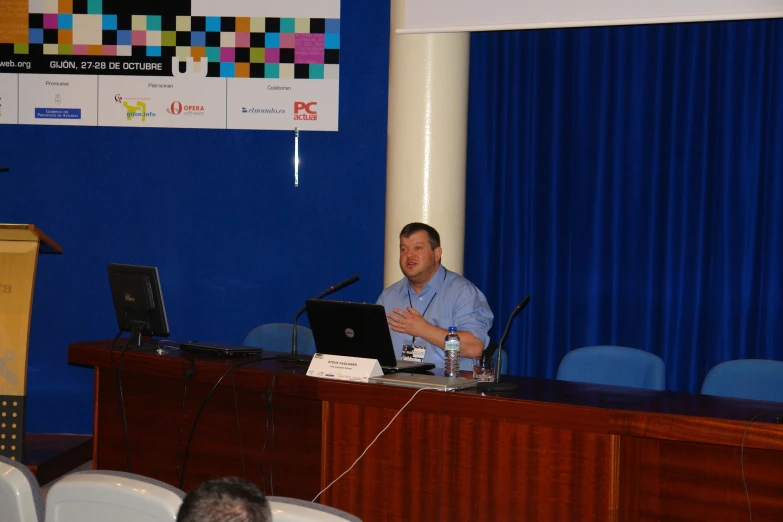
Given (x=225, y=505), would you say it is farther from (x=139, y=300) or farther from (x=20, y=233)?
(x=20, y=233)

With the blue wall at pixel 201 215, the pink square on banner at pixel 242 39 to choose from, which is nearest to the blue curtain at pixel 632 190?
the blue wall at pixel 201 215

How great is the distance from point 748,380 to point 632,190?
1454 mm

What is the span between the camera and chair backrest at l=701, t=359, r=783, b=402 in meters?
3.44

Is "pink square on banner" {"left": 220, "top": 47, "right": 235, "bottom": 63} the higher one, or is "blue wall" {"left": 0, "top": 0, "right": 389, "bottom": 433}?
"pink square on banner" {"left": 220, "top": 47, "right": 235, "bottom": 63}

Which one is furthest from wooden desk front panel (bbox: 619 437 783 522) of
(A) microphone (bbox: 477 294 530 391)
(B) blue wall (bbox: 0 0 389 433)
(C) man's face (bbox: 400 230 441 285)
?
(B) blue wall (bbox: 0 0 389 433)

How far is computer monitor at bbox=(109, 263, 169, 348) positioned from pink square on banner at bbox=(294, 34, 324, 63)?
2001 mm

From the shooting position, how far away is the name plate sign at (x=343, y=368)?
3.22 metres

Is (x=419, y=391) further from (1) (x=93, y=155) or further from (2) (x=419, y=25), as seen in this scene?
(1) (x=93, y=155)

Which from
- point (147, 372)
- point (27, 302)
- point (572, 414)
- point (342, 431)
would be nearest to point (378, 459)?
point (342, 431)

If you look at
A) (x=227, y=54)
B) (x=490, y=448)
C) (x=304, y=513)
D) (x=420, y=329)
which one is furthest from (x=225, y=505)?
(x=227, y=54)

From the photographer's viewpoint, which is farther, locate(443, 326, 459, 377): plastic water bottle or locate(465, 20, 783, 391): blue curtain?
locate(465, 20, 783, 391): blue curtain

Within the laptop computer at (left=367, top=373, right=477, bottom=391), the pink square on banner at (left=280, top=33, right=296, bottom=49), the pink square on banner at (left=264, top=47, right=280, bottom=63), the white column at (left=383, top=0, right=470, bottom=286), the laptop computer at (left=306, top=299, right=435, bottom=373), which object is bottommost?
the laptop computer at (left=367, top=373, right=477, bottom=391)

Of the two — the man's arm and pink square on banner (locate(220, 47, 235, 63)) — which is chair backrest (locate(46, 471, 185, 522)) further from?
pink square on banner (locate(220, 47, 235, 63))

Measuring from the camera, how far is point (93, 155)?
5.54 m
